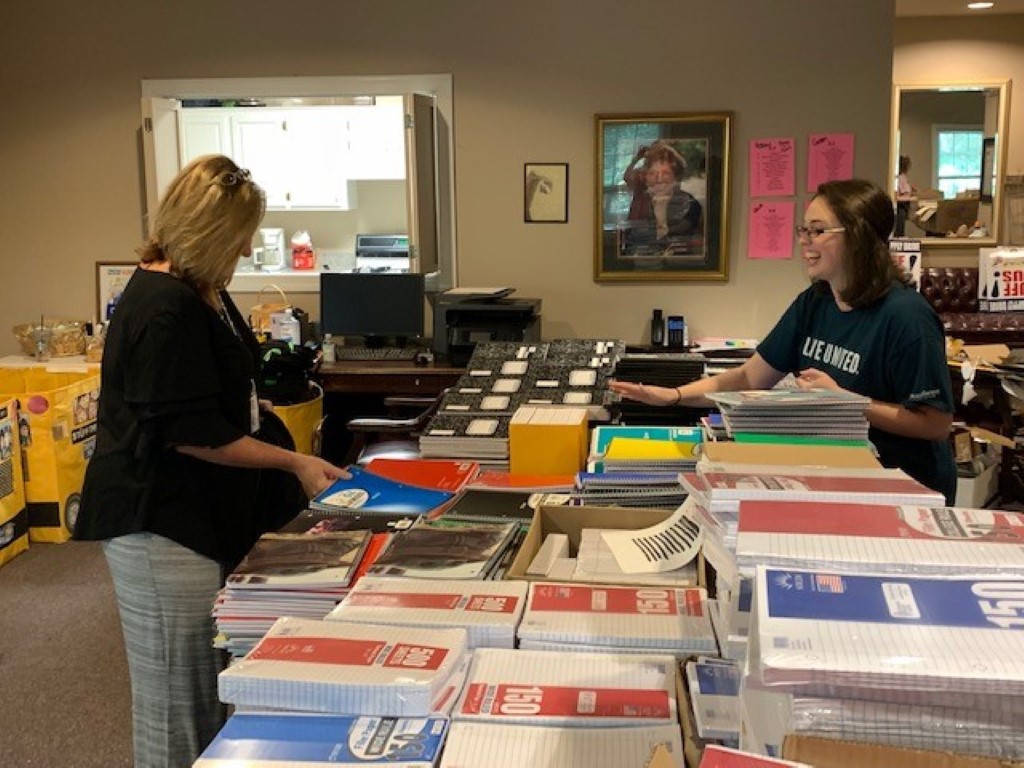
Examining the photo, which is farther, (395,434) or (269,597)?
(395,434)

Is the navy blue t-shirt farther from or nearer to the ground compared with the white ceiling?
nearer to the ground

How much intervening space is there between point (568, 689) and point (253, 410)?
1.14 meters

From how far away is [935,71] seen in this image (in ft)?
22.5

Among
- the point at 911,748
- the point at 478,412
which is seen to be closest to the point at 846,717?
the point at 911,748

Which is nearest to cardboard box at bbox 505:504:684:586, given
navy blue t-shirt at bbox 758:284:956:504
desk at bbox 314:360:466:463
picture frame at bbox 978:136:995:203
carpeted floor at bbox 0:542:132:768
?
navy blue t-shirt at bbox 758:284:956:504

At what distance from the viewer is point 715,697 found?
1126 millimetres

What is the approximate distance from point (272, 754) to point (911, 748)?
2.13ft

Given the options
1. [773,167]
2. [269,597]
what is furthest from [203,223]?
[773,167]

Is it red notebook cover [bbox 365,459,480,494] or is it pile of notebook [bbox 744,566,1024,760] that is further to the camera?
red notebook cover [bbox 365,459,480,494]

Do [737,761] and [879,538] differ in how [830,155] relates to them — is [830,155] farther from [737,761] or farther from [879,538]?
[737,761]

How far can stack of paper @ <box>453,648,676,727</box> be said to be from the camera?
1.12m

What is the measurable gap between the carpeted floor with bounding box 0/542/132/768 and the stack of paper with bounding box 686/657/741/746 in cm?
204

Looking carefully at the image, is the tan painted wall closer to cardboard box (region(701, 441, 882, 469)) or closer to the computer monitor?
the computer monitor

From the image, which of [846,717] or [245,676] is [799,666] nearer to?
[846,717]
